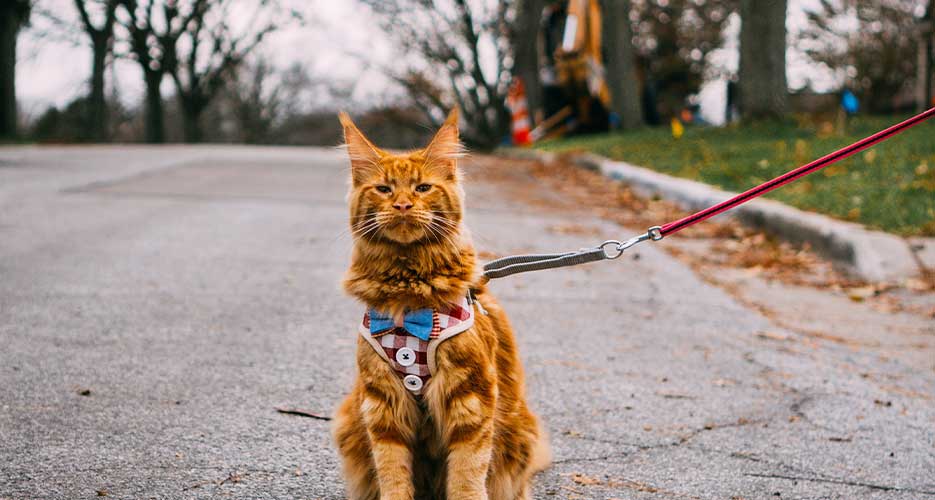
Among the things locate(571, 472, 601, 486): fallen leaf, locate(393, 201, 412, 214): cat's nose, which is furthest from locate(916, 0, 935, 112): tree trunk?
locate(393, 201, 412, 214): cat's nose

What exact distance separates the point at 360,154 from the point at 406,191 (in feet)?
0.74

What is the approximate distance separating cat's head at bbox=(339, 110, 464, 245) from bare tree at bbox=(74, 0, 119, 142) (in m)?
29.2

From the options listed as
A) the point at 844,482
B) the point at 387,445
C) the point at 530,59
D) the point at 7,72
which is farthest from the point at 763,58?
the point at 7,72

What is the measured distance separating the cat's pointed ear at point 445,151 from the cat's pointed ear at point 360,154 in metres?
0.17

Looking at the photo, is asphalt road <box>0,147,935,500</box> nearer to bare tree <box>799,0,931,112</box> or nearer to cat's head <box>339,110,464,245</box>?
cat's head <box>339,110,464,245</box>

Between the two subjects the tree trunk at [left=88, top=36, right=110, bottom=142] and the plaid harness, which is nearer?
the plaid harness

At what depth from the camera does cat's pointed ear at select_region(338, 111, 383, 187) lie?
2.75 meters

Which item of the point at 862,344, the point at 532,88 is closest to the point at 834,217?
the point at 862,344

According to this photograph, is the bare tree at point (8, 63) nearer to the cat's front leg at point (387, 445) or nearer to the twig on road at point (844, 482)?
the cat's front leg at point (387, 445)

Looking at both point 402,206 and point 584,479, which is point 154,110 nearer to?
point 584,479

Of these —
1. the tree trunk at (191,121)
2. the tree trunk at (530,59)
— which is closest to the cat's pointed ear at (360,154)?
the tree trunk at (530,59)

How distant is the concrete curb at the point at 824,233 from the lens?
267 inches

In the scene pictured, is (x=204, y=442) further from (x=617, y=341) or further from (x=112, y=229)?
(x=112, y=229)

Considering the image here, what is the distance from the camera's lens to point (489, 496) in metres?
2.75
